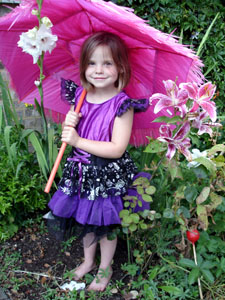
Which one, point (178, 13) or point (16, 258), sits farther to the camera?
point (178, 13)

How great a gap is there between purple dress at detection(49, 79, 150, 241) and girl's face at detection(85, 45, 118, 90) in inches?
3.8

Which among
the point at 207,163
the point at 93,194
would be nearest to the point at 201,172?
the point at 207,163

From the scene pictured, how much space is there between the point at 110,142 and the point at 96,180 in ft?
0.66

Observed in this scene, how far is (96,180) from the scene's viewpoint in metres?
1.53

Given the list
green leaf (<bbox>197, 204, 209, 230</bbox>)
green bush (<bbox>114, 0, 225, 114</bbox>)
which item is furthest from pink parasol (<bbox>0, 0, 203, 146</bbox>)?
green bush (<bbox>114, 0, 225, 114</bbox>)

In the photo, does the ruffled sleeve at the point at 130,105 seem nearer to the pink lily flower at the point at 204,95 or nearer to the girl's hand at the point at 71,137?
the girl's hand at the point at 71,137

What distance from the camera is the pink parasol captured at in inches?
49.8

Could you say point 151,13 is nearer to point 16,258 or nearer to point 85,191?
point 85,191

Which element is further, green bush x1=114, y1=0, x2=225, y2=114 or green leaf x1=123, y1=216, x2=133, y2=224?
green bush x1=114, y1=0, x2=225, y2=114

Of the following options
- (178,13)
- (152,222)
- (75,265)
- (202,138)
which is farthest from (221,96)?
(75,265)

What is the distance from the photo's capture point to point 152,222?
5.67 ft

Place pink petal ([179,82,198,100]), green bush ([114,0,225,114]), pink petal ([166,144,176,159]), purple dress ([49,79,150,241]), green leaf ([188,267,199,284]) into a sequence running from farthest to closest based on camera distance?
green bush ([114,0,225,114])
purple dress ([49,79,150,241])
green leaf ([188,267,199,284])
pink petal ([166,144,176,159])
pink petal ([179,82,198,100])

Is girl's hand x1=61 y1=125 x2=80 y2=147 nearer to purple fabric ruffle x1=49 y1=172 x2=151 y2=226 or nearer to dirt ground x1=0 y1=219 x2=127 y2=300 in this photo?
purple fabric ruffle x1=49 y1=172 x2=151 y2=226

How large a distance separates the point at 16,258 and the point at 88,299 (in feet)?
1.77
